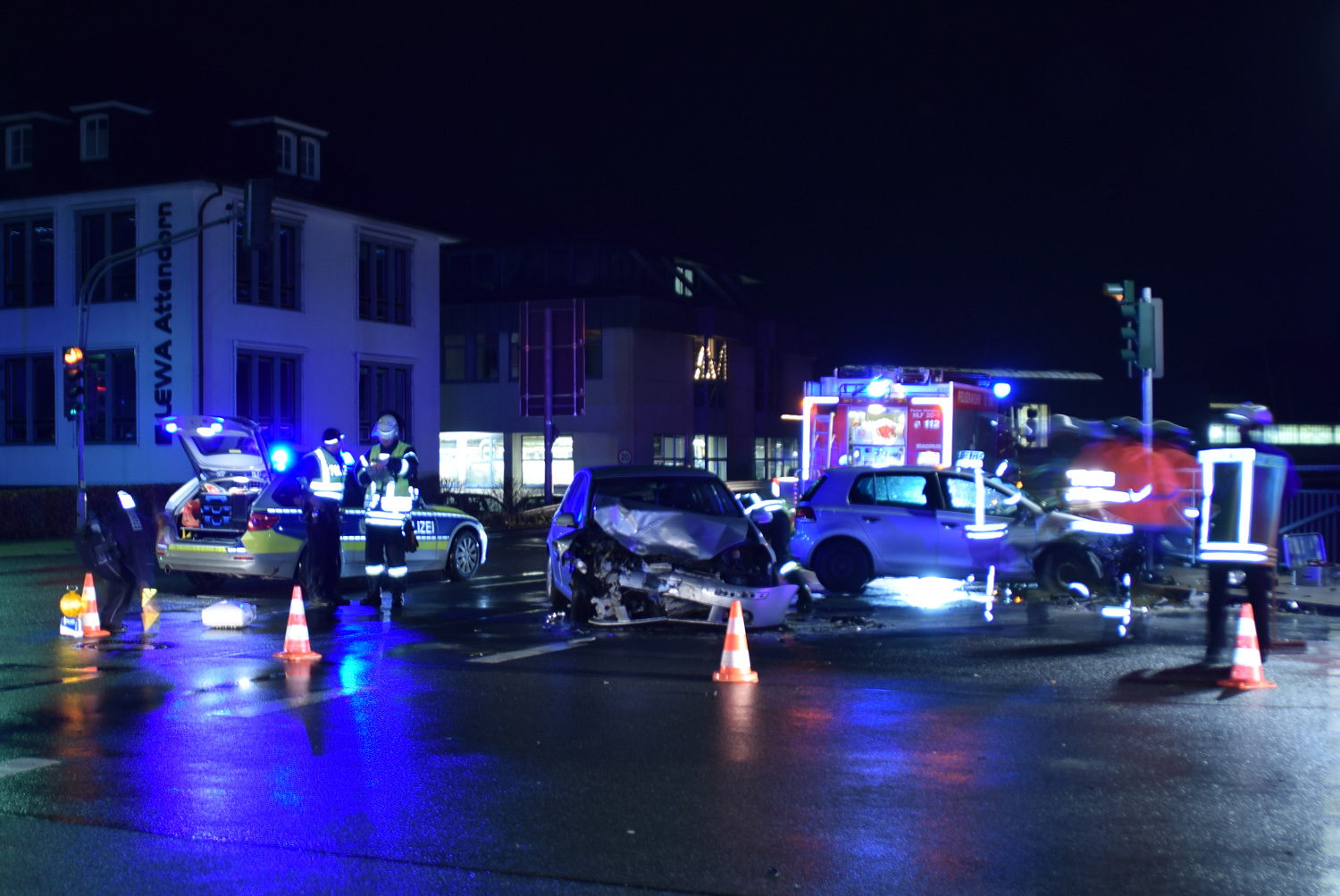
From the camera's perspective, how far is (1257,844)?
5.08 m

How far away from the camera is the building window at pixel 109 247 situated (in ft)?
102

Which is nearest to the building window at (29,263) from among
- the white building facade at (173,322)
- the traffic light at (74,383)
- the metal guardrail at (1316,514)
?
the white building facade at (173,322)

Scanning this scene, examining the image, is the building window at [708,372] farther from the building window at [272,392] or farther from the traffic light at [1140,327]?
the traffic light at [1140,327]

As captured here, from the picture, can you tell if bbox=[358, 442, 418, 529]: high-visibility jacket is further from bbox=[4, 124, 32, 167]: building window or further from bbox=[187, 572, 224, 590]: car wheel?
bbox=[4, 124, 32, 167]: building window

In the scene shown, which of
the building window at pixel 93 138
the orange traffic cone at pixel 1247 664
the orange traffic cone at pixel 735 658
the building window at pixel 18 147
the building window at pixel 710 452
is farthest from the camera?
the building window at pixel 710 452

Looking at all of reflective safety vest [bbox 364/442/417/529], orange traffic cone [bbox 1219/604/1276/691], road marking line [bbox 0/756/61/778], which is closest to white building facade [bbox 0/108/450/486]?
reflective safety vest [bbox 364/442/417/529]

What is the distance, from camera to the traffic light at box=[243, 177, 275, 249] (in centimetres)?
2016

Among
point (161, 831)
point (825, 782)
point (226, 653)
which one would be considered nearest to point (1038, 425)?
point (226, 653)

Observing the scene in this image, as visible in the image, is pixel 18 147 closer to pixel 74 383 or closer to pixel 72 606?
pixel 74 383

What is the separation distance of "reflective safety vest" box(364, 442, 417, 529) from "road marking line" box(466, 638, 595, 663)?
3005 mm

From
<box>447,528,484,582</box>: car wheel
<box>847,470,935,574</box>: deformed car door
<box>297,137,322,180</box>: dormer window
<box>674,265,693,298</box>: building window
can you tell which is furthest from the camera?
<box>674,265,693,298</box>: building window

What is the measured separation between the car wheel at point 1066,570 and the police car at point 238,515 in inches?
279

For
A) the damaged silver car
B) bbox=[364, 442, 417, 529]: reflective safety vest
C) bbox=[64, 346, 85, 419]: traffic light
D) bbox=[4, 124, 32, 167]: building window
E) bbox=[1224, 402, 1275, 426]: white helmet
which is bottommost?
the damaged silver car

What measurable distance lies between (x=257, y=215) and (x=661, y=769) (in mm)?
16343
